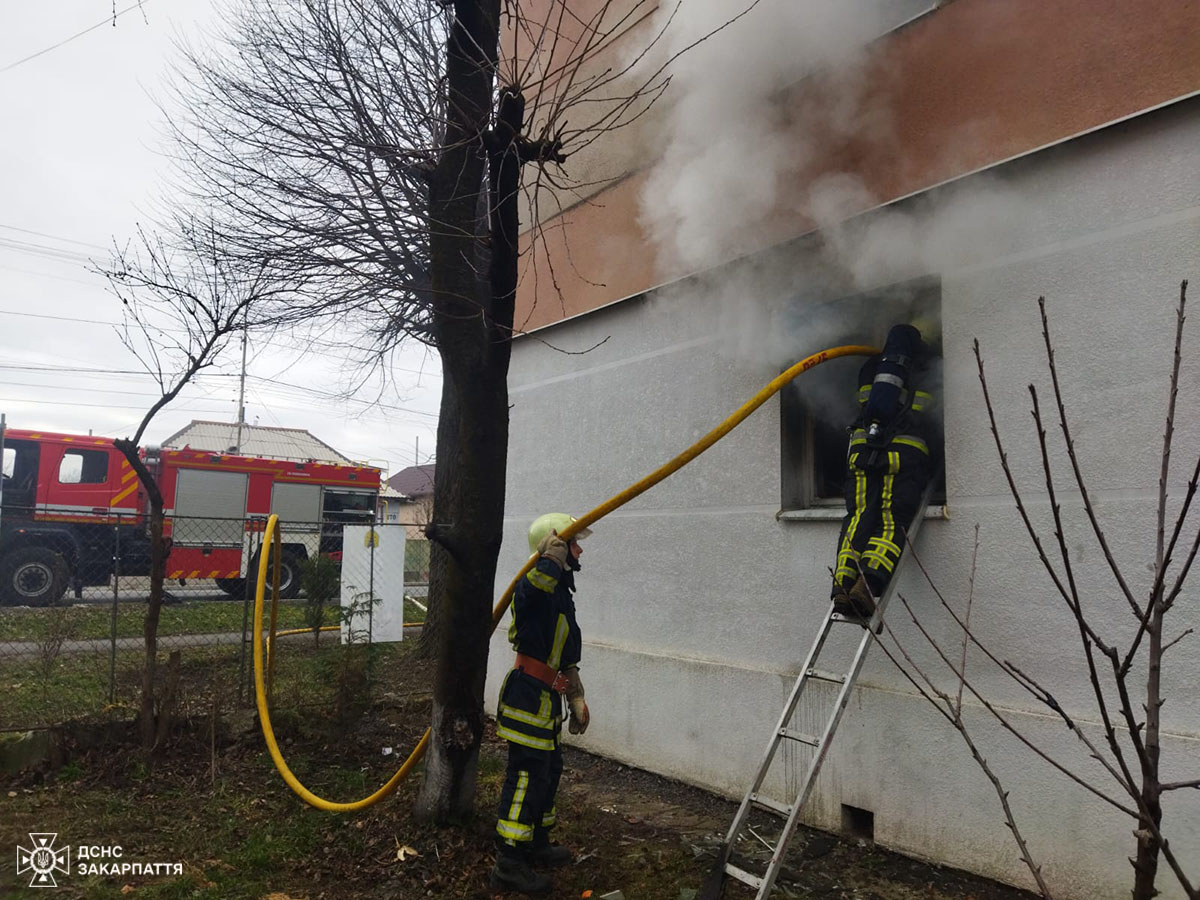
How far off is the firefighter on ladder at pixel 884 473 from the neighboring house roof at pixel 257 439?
116ft

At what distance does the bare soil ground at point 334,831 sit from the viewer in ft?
12.3

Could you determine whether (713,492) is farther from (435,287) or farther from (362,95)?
(362,95)

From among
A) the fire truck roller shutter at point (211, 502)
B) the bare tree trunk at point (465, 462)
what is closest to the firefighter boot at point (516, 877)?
the bare tree trunk at point (465, 462)

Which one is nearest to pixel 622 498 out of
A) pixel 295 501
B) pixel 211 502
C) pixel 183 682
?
pixel 183 682

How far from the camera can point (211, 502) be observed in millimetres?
16672

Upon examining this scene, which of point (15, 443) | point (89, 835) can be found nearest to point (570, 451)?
point (89, 835)

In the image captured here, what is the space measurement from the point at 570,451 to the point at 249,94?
520cm

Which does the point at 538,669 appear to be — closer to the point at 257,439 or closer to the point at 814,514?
the point at 814,514

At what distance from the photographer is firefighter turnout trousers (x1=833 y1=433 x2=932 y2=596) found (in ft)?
12.3

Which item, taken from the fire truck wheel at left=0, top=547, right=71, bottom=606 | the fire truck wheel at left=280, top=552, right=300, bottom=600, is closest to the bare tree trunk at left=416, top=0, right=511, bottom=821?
the fire truck wheel at left=0, top=547, right=71, bottom=606

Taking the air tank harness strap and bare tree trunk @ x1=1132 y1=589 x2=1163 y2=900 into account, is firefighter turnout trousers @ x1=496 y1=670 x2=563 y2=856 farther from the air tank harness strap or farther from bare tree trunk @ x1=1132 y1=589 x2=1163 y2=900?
bare tree trunk @ x1=1132 y1=589 x2=1163 y2=900

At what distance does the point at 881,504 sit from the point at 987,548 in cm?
51

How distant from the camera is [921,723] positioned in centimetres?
394

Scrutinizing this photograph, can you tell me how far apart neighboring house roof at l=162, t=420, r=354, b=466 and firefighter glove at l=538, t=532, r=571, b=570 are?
34839 millimetres
